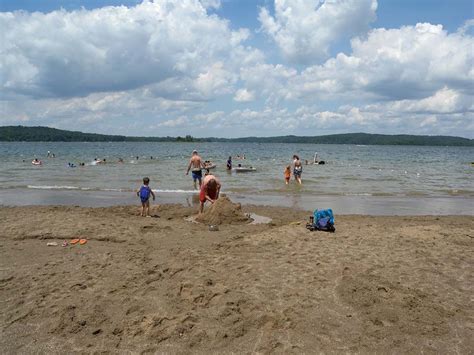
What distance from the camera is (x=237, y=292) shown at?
5.95 m

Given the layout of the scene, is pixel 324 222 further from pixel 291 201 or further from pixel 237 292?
pixel 291 201

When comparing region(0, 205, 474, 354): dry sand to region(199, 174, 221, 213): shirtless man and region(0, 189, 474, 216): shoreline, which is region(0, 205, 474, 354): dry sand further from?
A: region(0, 189, 474, 216): shoreline

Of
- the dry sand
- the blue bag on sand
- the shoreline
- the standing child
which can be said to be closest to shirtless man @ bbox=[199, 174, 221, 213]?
the standing child

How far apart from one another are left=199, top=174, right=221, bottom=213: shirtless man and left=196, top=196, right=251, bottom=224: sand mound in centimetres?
70

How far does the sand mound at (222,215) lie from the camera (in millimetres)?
11156

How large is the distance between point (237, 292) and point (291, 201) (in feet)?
36.9

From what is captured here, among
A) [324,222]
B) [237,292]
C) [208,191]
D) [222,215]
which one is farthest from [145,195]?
[237,292]

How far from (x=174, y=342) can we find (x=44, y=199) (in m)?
13.9

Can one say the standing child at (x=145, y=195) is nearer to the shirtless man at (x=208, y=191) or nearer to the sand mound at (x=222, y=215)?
the shirtless man at (x=208, y=191)

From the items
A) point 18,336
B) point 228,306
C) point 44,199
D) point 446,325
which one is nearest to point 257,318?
point 228,306

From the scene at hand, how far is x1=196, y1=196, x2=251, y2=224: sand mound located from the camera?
11.2 meters

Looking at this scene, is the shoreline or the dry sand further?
the shoreline

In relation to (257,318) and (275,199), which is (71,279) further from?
(275,199)

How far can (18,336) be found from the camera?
4844mm
